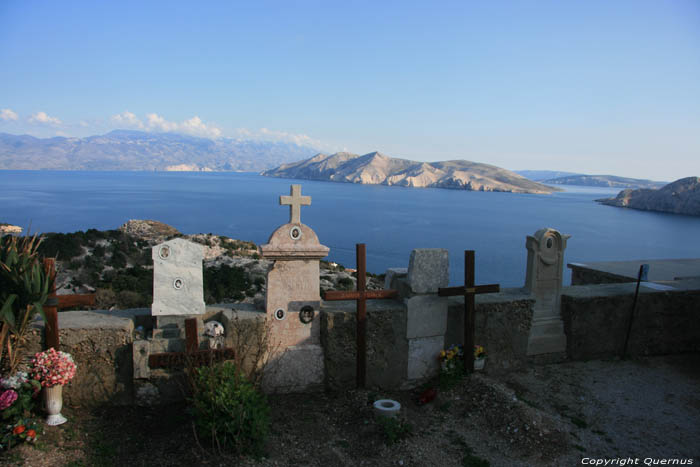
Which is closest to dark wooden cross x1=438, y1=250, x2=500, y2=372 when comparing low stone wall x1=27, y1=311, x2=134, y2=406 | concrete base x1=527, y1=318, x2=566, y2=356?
concrete base x1=527, y1=318, x2=566, y2=356

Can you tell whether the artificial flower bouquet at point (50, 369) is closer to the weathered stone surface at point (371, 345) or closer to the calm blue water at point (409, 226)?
the weathered stone surface at point (371, 345)

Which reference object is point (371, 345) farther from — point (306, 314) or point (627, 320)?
point (627, 320)

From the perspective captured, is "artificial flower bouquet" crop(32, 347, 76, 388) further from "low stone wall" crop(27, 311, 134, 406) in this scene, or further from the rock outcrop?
the rock outcrop

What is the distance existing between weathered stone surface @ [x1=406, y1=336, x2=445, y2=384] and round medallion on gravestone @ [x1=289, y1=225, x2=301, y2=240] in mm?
2001

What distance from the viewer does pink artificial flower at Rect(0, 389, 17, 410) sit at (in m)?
3.96

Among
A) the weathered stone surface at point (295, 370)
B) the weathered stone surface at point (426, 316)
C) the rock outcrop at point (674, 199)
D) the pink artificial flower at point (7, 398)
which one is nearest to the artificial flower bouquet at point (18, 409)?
the pink artificial flower at point (7, 398)

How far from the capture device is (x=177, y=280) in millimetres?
5352

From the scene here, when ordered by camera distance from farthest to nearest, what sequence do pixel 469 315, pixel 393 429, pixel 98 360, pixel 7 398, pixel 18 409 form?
pixel 469 315, pixel 98 360, pixel 393 429, pixel 18 409, pixel 7 398

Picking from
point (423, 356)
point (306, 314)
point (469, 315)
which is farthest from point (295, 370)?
point (469, 315)

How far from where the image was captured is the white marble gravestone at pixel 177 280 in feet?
17.3

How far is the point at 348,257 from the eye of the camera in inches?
1686

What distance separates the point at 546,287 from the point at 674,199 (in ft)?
389

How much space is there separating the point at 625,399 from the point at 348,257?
3721 centimetres

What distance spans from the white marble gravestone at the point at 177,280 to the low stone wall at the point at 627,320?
17.6ft
